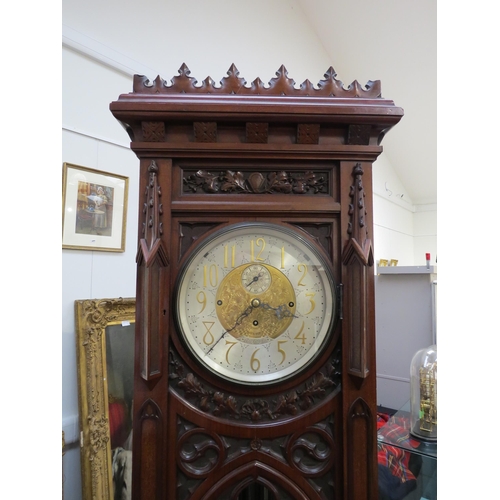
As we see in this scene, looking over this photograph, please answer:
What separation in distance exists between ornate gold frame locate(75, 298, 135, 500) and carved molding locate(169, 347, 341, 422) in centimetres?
64

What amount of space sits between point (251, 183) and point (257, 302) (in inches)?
10.1

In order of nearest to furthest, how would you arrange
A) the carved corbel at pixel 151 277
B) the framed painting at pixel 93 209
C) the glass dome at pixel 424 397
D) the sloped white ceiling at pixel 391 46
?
the carved corbel at pixel 151 277 < the glass dome at pixel 424 397 < the framed painting at pixel 93 209 < the sloped white ceiling at pixel 391 46

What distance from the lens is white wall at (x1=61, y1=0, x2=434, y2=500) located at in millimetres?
1223

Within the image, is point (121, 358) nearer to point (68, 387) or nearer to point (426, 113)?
point (68, 387)

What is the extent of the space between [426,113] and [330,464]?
3006 millimetres

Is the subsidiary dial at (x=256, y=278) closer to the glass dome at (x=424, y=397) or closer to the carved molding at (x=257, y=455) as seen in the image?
the carved molding at (x=257, y=455)

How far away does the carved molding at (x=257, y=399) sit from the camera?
71 centimetres

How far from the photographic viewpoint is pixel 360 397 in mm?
707

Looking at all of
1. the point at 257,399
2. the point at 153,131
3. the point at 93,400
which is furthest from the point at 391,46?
the point at 93,400

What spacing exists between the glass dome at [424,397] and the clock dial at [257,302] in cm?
72

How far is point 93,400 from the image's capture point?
1174mm

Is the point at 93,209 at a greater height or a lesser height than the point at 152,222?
greater

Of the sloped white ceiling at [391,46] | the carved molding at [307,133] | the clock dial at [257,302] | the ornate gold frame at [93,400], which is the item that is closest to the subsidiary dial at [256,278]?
the clock dial at [257,302]

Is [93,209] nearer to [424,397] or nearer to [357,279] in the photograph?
[357,279]
